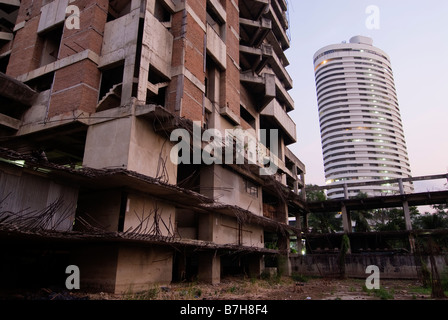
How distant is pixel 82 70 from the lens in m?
15.3

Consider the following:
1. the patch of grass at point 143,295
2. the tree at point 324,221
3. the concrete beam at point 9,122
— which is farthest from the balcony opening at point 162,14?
the tree at point 324,221

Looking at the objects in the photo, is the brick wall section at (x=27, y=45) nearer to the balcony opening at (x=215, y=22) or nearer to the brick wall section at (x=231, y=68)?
the balcony opening at (x=215, y=22)

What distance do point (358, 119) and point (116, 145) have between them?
132 meters

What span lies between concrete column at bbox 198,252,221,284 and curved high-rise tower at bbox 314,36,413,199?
4489 inches

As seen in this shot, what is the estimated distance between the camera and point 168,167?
1528cm

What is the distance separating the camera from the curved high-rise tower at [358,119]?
12569 centimetres

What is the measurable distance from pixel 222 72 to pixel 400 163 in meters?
130

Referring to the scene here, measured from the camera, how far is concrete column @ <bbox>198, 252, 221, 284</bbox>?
17.0 m

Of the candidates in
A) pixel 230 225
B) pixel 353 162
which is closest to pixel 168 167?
pixel 230 225

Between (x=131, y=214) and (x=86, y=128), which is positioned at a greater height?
(x=86, y=128)

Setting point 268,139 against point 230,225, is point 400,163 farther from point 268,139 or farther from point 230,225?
point 230,225

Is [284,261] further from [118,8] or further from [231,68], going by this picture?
[118,8]

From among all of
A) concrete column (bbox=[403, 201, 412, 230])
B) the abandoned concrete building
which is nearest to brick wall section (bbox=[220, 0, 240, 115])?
the abandoned concrete building

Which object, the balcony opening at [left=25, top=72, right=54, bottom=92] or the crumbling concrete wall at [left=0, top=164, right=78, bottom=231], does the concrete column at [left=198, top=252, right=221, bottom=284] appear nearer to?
the crumbling concrete wall at [left=0, top=164, right=78, bottom=231]
